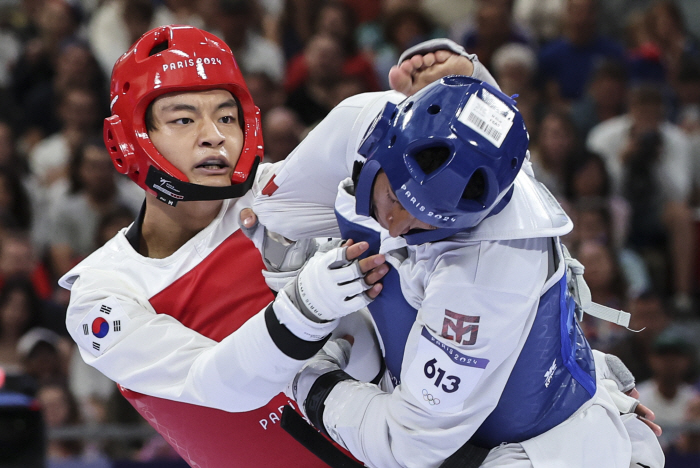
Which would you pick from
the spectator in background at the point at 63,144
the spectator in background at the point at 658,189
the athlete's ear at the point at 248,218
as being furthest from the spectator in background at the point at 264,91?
the athlete's ear at the point at 248,218

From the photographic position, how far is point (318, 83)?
8.25 meters

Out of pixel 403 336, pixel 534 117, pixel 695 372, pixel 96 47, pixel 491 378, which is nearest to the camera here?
pixel 491 378

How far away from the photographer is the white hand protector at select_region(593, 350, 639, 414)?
3219 millimetres

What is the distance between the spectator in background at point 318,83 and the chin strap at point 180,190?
456 centimetres

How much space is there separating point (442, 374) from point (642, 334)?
407 cm

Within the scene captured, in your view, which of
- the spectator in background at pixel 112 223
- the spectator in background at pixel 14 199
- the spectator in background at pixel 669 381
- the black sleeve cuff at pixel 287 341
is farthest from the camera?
the spectator in background at pixel 14 199

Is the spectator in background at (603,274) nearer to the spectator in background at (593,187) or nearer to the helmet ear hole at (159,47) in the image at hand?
the spectator in background at (593,187)

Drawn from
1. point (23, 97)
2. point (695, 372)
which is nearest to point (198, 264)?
point (695, 372)

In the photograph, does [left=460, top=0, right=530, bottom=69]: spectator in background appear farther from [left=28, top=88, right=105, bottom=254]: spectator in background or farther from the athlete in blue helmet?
the athlete in blue helmet

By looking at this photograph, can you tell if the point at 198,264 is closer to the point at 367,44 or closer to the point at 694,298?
the point at 694,298

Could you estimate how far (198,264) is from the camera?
11.9ft

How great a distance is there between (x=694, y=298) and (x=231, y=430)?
474 centimetres

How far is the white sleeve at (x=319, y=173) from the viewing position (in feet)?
10.3

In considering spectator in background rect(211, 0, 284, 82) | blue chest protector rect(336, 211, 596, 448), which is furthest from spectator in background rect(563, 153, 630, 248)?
blue chest protector rect(336, 211, 596, 448)
